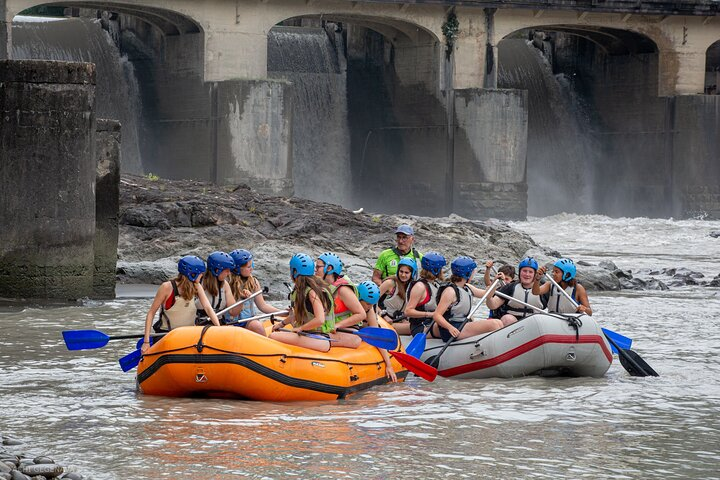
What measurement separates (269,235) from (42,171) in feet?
20.2

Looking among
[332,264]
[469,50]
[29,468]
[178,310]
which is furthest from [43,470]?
[469,50]

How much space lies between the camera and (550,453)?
8727 millimetres

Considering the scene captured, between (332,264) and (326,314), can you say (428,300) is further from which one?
(326,314)

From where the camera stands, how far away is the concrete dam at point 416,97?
35.2m

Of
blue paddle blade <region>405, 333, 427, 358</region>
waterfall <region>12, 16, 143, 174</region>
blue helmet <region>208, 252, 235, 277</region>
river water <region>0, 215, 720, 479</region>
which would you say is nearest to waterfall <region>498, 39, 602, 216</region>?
waterfall <region>12, 16, 143, 174</region>

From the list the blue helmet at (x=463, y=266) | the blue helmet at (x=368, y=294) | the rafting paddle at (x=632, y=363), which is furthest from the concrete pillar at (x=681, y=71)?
the blue helmet at (x=368, y=294)

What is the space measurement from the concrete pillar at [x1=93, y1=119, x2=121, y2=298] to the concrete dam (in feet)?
50.1

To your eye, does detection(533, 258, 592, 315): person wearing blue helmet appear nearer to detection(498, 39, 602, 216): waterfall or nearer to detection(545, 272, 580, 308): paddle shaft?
detection(545, 272, 580, 308): paddle shaft

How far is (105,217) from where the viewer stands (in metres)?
17.5

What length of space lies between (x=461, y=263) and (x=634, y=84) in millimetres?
33749

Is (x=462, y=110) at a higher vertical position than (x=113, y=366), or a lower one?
higher

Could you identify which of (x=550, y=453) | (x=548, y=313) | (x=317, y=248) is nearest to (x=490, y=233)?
(x=317, y=248)

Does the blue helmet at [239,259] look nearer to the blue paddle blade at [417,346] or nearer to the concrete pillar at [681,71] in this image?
the blue paddle blade at [417,346]

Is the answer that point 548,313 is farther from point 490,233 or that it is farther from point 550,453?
point 490,233
